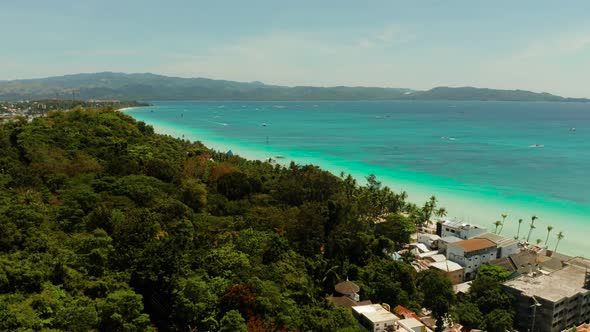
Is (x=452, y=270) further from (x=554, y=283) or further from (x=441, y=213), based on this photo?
(x=441, y=213)

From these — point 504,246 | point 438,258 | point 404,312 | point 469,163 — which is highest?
point 469,163

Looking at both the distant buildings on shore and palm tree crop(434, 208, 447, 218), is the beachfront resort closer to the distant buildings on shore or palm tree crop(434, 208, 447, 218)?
the distant buildings on shore

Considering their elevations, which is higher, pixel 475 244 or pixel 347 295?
pixel 475 244

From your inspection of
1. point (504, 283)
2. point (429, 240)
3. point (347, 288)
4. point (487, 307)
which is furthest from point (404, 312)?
point (429, 240)

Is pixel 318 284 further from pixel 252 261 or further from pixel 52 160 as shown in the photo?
pixel 52 160

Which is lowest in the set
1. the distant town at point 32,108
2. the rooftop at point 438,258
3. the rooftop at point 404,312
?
the rooftop at point 404,312

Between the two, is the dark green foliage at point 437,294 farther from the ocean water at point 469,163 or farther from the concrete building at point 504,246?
the ocean water at point 469,163

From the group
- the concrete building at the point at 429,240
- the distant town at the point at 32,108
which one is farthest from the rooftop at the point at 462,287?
the distant town at the point at 32,108

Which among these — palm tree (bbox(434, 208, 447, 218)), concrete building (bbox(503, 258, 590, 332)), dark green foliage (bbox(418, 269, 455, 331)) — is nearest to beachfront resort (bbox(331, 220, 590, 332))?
concrete building (bbox(503, 258, 590, 332))
